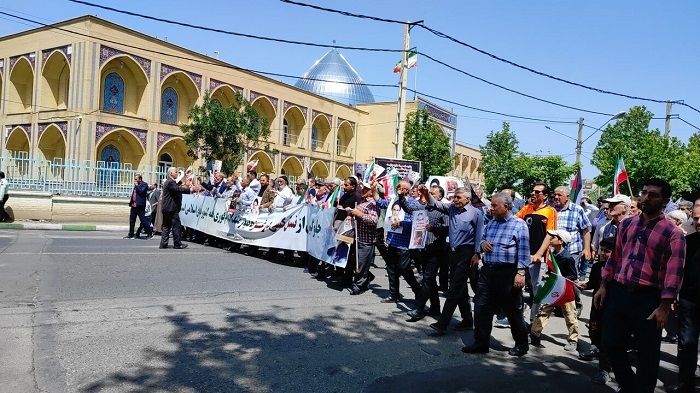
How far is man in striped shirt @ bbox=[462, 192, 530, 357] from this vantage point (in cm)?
538

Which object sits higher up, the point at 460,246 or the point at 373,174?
the point at 373,174

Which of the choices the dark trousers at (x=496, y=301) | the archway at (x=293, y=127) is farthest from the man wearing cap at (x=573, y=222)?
the archway at (x=293, y=127)

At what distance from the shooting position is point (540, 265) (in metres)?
6.10

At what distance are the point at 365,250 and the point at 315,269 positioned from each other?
220cm

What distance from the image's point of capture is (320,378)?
4.46 metres

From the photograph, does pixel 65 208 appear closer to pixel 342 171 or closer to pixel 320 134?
pixel 320 134

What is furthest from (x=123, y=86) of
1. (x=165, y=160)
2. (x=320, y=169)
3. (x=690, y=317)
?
(x=690, y=317)

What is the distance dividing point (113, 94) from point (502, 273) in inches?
1178

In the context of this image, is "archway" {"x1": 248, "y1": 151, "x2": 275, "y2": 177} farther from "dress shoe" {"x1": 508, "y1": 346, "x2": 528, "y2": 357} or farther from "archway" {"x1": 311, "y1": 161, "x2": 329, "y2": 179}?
"dress shoe" {"x1": 508, "y1": 346, "x2": 528, "y2": 357}

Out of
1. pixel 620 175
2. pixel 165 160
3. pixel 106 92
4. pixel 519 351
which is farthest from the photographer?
pixel 165 160

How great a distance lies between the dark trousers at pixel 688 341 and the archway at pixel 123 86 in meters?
30.0

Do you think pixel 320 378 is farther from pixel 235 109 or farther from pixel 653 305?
pixel 235 109

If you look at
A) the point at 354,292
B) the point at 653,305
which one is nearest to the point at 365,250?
the point at 354,292

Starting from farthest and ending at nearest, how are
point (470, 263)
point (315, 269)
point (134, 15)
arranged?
point (134, 15) → point (315, 269) → point (470, 263)
